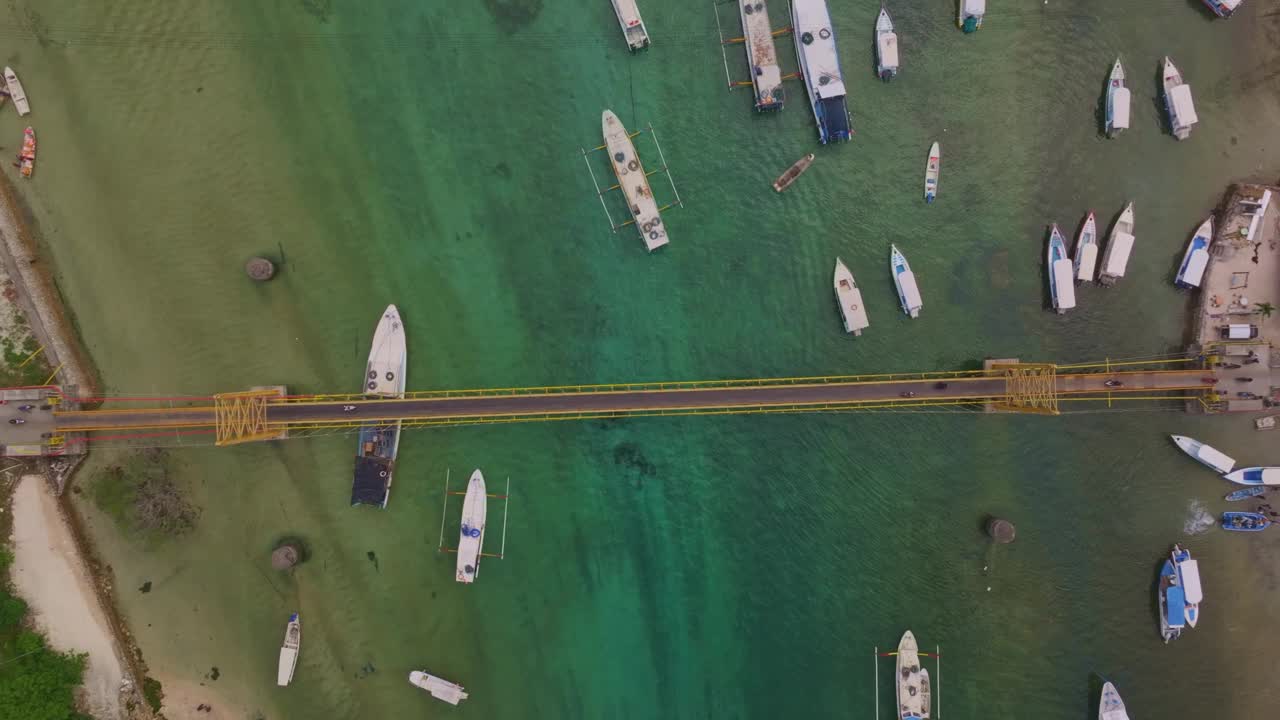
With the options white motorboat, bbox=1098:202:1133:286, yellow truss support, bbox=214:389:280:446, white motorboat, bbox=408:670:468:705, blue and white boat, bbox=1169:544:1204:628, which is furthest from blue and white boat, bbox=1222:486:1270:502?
yellow truss support, bbox=214:389:280:446

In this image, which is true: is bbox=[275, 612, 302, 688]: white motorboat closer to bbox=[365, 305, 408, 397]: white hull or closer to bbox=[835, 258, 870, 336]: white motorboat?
bbox=[365, 305, 408, 397]: white hull

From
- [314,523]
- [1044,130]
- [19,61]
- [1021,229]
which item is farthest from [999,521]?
[19,61]

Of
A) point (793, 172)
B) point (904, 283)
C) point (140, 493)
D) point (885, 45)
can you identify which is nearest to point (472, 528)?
point (140, 493)

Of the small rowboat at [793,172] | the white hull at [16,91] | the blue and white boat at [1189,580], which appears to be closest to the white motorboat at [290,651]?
the white hull at [16,91]

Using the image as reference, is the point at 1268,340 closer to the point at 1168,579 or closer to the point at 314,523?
the point at 1168,579

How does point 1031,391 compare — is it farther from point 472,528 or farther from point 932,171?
point 472,528

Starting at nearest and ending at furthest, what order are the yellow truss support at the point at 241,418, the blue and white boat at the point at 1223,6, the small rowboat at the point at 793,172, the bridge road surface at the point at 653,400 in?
1. the yellow truss support at the point at 241,418
2. the bridge road surface at the point at 653,400
3. the blue and white boat at the point at 1223,6
4. the small rowboat at the point at 793,172

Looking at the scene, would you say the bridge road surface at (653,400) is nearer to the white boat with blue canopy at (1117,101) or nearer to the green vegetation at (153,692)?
the white boat with blue canopy at (1117,101)

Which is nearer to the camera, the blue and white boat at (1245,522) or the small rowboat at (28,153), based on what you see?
the small rowboat at (28,153)
